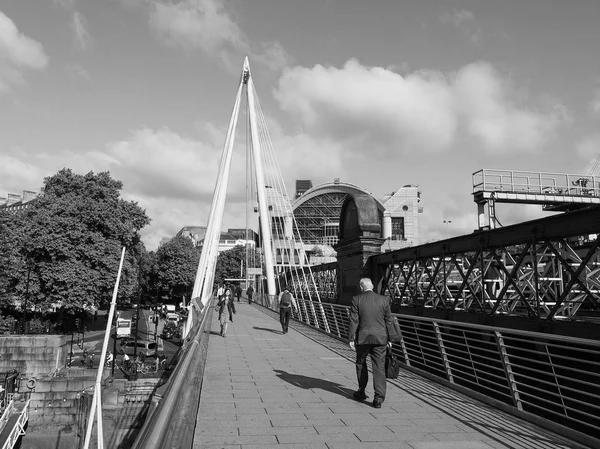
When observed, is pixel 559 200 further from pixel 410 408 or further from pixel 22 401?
pixel 22 401

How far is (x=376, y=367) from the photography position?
6488 millimetres

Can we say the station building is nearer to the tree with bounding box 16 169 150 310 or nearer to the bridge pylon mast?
the tree with bounding box 16 169 150 310

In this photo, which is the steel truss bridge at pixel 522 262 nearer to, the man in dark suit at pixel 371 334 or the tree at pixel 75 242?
the man in dark suit at pixel 371 334

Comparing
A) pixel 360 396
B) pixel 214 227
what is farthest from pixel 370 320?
pixel 214 227

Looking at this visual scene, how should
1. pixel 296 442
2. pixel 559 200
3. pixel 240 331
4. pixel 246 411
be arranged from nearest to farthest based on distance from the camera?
1. pixel 296 442
2. pixel 246 411
3. pixel 240 331
4. pixel 559 200

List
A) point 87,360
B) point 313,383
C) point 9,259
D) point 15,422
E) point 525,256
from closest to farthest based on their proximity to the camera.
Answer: point 313,383
point 525,256
point 15,422
point 9,259
point 87,360

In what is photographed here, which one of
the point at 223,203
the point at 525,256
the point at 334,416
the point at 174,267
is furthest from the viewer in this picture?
the point at 174,267

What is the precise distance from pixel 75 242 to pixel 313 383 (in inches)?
1264

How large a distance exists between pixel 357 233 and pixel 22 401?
20.6 meters

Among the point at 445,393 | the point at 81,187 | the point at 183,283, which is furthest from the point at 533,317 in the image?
the point at 183,283

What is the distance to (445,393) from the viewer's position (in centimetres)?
739

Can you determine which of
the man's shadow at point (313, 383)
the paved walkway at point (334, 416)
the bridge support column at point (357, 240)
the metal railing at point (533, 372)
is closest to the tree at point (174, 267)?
the bridge support column at point (357, 240)

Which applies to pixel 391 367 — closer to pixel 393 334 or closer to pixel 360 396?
pixel 393 334

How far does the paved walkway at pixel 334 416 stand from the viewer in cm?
495
